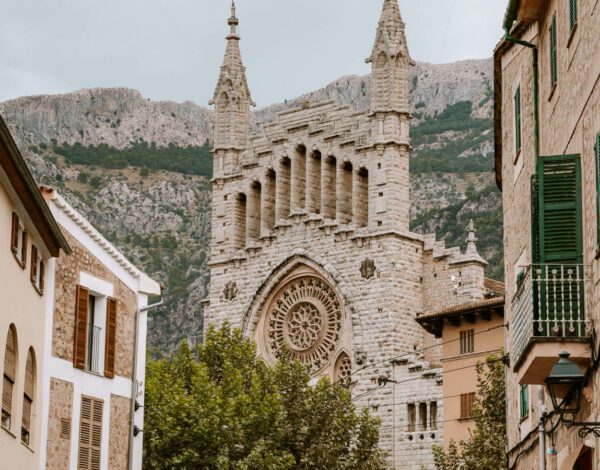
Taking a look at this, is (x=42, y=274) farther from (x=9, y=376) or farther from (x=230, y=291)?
(x=230, y=291)

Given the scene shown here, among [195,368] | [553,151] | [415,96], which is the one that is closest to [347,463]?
[195,368]

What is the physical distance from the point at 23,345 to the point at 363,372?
130 ft

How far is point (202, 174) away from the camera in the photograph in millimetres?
157750

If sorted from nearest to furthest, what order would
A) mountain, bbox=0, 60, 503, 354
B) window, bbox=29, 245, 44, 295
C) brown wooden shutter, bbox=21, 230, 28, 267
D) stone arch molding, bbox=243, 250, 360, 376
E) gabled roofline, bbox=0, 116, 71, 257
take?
1. gabled roofline, bbox=0, 116, 71, 257
2. brown wooden shutter, bbox=21, 230, 28, 267
3. window, bbox=29, 245, 44, 295
4. stone arch molding, bbox=243, 250, 360, 376
5. mountain, bbox=0, 60, 503, 354

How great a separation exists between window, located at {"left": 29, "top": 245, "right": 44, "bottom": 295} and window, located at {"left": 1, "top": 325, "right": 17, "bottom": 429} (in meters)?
2.10

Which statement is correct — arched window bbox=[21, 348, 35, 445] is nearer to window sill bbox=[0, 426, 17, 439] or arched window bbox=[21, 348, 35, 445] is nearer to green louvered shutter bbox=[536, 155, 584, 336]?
window sill bbox=[0, 426, 17, 439]

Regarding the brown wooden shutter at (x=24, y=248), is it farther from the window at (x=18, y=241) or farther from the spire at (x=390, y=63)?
the spire at (x=390, y=63)

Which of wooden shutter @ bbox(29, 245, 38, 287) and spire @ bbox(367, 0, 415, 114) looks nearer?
wooden shutter @ bbox(29, 245, 38, 287)

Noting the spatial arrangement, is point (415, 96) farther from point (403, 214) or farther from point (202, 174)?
point (403, 214)

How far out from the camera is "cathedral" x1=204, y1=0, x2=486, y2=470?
66.9 meters

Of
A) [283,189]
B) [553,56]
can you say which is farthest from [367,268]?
[553,56]

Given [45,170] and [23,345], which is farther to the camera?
[45,170]

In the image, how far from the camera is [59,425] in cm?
3272

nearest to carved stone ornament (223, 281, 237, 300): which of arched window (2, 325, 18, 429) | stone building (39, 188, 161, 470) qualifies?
stone building (39, 188, 161, 470)
